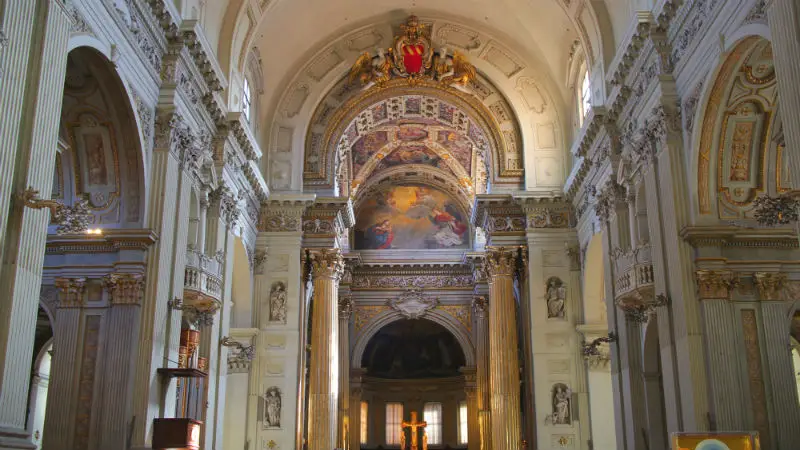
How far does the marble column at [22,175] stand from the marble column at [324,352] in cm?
1521

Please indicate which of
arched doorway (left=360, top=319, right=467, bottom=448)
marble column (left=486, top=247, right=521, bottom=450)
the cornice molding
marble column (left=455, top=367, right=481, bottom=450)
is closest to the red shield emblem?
marble column (left=486, top=247, right=521, bottom=450)

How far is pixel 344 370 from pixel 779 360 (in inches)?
834

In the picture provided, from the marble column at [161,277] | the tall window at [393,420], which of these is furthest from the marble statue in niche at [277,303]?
the tall window at [393,420]

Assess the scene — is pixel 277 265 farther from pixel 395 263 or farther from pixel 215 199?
pixel 395 263

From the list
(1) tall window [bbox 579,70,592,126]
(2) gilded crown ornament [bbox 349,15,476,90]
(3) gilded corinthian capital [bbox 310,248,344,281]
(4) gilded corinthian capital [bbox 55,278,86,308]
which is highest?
(2) gilded crown ornament [bbox 349,15,476,90]

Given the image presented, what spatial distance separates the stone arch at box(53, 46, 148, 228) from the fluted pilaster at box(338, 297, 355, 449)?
18300 millimetres

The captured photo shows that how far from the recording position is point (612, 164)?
768 inches

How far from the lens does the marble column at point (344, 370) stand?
106ft

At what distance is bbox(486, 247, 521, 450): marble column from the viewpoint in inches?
984

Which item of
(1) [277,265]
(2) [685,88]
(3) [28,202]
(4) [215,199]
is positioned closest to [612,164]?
(2) [685,88]

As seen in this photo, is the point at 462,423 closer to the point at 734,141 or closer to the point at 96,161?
the point at 734,141

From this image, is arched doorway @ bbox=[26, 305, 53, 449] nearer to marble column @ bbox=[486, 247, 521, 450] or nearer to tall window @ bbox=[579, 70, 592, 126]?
marble column @ bbox=[486, 247, 521, 450]

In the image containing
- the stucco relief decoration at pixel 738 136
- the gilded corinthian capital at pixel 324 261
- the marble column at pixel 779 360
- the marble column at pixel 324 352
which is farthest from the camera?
the gilded corinthian capital at pixel 324 261

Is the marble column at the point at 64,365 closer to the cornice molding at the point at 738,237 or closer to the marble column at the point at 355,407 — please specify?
the cornice molding at the point at 738,237
